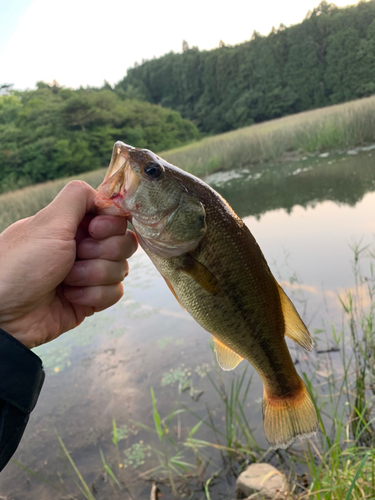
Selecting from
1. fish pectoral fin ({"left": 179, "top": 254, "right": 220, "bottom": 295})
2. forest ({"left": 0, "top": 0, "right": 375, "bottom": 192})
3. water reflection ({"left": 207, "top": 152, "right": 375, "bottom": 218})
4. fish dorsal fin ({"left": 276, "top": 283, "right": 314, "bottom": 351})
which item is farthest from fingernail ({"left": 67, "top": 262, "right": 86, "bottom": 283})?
forest ({"left": 0, "top": 0, "right": 375, "bottom": 192})

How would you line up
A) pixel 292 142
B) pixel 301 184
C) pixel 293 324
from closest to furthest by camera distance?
pixel 293 324 → pixel 301 184 → pixel 292 142

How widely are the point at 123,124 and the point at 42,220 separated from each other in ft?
124

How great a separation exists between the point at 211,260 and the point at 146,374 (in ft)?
10.4

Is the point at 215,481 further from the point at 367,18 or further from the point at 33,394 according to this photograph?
the point at 367,18

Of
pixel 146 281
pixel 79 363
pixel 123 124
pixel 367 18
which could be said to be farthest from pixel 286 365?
pixel 123 124

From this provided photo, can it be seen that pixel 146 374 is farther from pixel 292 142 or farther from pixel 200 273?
pixel 292 142

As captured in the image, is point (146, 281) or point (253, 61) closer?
point (146, 281)

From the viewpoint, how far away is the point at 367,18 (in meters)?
27.7

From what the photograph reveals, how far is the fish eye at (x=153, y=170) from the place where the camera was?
1426mm

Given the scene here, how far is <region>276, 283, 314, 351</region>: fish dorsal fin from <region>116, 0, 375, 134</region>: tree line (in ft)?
108

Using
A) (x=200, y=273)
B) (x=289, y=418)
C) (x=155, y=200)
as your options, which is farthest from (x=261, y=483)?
(x=155, y=200)

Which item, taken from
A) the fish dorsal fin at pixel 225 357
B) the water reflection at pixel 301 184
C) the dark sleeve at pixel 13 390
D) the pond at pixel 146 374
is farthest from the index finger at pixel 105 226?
the water reflection at pixel 301 184

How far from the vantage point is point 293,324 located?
1.49 m

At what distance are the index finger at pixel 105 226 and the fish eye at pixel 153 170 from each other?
0.97 feet
